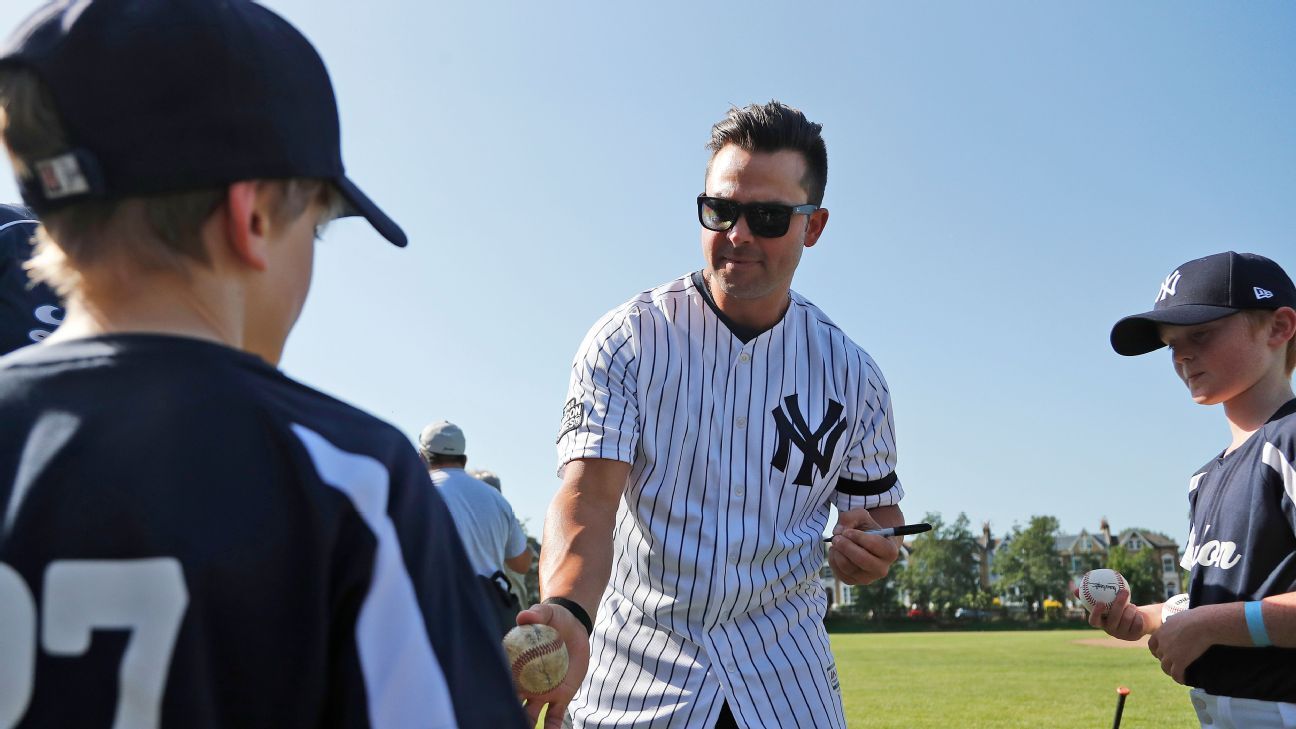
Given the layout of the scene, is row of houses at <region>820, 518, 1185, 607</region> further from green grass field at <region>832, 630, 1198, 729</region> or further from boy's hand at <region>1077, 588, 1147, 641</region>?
boy's hand at <region>1077, 588, 1147, 641</region>

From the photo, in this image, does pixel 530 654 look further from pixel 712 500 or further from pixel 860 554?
pixel 860 554

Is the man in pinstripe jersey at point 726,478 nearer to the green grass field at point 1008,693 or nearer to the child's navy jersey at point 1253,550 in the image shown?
the child's navy jersey at point 1253,550

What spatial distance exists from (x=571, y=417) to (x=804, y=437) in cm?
86

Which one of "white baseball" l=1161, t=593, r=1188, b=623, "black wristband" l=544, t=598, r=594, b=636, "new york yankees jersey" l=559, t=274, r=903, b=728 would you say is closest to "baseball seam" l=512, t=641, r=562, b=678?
"black wristband" l=544, t=598, r=594, b=636

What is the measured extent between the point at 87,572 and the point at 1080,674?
2437 cm

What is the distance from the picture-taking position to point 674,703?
347 cm

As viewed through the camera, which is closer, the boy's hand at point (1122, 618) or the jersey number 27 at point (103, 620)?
the jersey number 27 at point (103, 620)

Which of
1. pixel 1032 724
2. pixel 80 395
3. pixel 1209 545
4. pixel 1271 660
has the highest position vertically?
pixel 80 395

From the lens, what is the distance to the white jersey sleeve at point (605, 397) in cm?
355

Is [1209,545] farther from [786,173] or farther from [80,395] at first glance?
[80,395]

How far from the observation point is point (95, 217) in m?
1.36

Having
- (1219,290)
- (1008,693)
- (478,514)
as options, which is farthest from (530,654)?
(1008,693)

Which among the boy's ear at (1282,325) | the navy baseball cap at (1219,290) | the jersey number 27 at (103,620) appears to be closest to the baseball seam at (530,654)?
the jersey number 27 at (103,620)

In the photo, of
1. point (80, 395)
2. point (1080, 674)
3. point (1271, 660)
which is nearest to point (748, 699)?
point (1271, 660)
